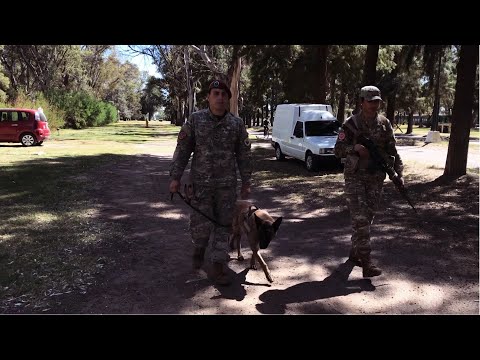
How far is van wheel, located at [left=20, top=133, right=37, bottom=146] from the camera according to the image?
20062mm

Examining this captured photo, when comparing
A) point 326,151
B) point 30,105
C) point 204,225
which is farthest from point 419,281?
point 30,105

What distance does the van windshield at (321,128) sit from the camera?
14258mm

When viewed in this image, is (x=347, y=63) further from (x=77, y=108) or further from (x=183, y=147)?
(x=77, y=108)

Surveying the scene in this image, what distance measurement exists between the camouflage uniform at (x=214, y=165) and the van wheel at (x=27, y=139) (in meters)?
18.3

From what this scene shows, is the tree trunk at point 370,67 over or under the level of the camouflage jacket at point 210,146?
over

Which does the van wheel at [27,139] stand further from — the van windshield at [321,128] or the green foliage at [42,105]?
the van windshield at [321,128]

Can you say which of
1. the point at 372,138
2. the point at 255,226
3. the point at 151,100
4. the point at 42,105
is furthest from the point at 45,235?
the point at 151,100

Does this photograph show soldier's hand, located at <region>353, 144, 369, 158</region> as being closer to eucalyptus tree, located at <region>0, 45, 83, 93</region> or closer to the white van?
the white van

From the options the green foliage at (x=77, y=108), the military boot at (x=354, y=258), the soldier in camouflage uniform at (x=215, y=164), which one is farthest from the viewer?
the green foliage at (x=77, y=108)

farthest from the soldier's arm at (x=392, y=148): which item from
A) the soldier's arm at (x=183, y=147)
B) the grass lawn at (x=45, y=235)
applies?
the grass lawn at (x=45, y=235)

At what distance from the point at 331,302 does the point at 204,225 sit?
1.55 metres

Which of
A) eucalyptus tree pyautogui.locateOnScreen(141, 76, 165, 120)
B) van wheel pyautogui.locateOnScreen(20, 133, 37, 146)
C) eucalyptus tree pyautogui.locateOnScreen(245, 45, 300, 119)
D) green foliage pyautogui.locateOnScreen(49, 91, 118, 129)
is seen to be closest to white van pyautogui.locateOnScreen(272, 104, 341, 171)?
eucalyptus tree pyautogui.locateOnScreen(245, 45, 300, 119)

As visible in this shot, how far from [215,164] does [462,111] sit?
323 inches

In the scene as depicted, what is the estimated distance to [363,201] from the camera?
4.68 meters
